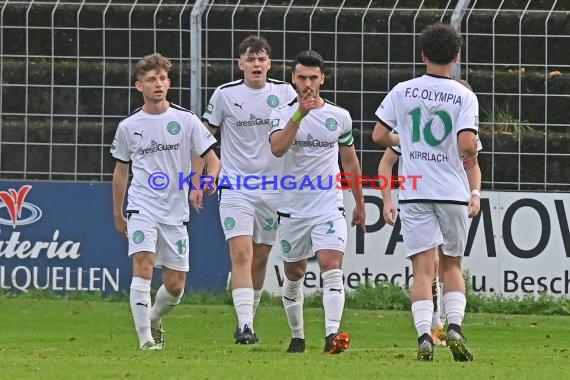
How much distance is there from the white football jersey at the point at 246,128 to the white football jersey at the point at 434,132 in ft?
7.75

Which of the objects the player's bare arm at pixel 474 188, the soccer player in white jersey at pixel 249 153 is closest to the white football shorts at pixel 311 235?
the soccer player in white jersey at pixel 249 153

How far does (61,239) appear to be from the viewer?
1590 cm

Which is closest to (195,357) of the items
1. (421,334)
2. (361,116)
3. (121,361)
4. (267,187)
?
(121,361)

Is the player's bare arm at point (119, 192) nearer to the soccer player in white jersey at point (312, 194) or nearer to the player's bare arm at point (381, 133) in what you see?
the soccer player in white jersey at point (312, 194)

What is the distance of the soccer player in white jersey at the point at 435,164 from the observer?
9258mm

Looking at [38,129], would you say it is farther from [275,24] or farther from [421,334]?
[421,334]

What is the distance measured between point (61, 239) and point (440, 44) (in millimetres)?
7490

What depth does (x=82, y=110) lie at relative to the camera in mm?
15852

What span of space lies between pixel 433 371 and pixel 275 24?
7542 millimetres

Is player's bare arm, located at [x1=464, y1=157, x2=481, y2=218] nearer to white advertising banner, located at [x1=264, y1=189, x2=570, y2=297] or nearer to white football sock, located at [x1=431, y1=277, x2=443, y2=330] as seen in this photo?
white football sock, located at [x1=431, y1=277, x2=443, y2=330]

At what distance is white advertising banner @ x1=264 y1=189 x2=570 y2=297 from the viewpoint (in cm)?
1534

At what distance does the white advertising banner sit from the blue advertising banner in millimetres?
1732

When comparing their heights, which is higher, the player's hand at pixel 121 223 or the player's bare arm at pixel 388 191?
the player's bare arm at pixel 388 191

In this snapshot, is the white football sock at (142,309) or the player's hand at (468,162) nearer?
the player's hand at (468,162)
